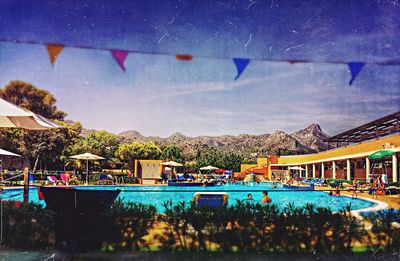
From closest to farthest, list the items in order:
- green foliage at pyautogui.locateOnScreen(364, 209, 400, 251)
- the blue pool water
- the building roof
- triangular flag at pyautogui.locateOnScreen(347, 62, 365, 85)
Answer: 1. green foliage at pyautogui.locateOnScreen(364, 209, 400, 251)
2. the blue pool water
3. triangular flag at pyautogui.locateOnScreen(347, 62, 365, 85)
4. the building roof

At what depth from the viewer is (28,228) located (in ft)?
17.8

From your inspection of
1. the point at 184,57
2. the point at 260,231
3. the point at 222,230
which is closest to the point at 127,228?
the point at 222,230

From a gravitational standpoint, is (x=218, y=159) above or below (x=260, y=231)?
above

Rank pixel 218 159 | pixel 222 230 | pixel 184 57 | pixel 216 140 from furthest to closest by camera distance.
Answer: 1. pixel 218 159
2. pixel 216 140
3. pixel 184 57
4. pixel 222 230

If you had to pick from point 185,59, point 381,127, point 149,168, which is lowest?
point 149,168

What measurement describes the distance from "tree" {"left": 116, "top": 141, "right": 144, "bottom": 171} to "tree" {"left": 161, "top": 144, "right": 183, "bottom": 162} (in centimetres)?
52

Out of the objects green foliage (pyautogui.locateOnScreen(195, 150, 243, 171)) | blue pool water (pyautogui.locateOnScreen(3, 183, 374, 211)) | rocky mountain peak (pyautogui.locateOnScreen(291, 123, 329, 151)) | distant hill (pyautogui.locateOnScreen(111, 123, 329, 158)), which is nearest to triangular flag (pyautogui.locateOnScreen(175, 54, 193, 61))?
distant hill (pyautogui.locateOnScreen(111, 123, 329, 158))

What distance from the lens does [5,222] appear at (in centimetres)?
554

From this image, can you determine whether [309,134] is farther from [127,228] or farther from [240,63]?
[127,228]

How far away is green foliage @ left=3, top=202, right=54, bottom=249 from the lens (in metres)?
5.36

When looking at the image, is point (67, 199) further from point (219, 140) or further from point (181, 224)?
point (219, 140)

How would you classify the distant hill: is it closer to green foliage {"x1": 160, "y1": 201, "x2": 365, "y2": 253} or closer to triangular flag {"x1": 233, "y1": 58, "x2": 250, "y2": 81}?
triangular flag {"x1": 233, "y1": 58, "x2": 250, "y2": 81}

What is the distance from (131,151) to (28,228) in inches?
146

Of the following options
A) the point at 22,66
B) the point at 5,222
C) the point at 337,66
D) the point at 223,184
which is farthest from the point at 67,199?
the point at 223,184
